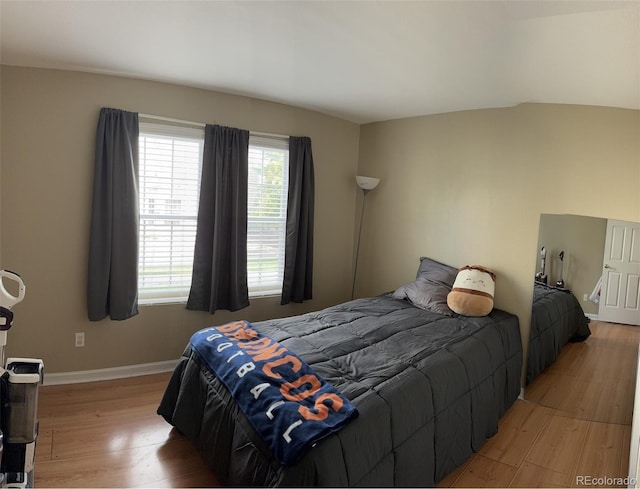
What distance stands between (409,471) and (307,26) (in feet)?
7.48

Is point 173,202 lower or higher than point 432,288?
higher

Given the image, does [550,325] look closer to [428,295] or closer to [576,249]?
[576,249]

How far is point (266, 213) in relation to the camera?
3.88 metres

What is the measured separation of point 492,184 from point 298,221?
5.75ft

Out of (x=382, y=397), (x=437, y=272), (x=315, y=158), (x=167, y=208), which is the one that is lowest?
(x=382, y=397)

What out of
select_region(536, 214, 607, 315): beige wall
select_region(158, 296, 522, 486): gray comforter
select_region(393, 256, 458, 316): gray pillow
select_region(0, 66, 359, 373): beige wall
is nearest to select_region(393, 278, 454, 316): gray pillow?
select_region(393, 256, 458, 316): gray pillow

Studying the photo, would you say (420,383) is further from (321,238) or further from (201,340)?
(321,238)

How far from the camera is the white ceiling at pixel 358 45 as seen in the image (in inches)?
72.9

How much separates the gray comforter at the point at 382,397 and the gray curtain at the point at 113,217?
1020 mm

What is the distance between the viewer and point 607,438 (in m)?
2.67

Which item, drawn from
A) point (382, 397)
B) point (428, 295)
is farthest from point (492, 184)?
point (382, 397)

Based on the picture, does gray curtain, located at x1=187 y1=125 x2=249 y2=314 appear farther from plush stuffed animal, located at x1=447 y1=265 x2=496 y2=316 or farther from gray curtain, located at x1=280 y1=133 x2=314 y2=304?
plush stuffed animal, located at x1=447 y1=265 x2=496 y2=316

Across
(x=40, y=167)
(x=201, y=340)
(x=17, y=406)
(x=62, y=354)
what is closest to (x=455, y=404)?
(x=201, y=340)

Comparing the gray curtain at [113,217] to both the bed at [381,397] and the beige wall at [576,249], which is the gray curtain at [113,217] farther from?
the beige wall at [576,249]
